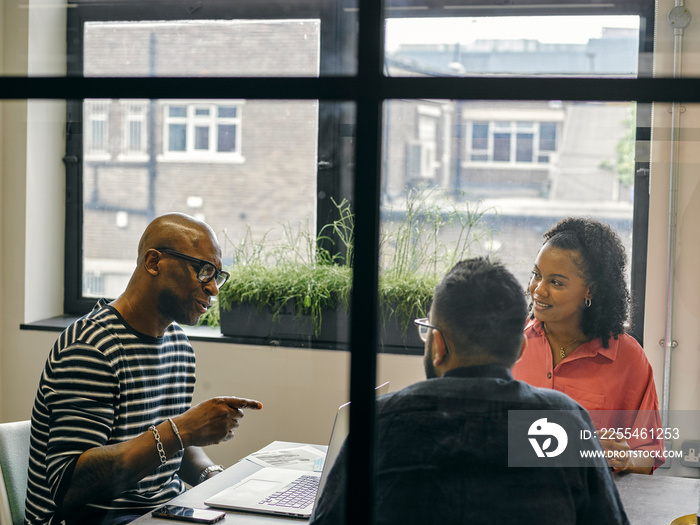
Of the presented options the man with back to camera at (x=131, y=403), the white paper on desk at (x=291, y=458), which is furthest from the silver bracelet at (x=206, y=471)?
the white paper on desk at (x=291, y=458)

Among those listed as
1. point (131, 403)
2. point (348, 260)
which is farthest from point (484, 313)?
point (131, 403)

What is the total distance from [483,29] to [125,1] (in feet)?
5.13

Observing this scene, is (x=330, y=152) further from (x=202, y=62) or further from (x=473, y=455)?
(x=473, y=455)

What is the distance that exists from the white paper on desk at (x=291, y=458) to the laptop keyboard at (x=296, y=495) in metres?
0.13

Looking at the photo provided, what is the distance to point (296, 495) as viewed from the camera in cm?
180

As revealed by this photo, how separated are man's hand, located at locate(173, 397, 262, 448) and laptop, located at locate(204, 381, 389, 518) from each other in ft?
0.50

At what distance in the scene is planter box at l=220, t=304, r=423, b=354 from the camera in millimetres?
2428

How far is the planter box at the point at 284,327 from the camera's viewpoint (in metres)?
2.43

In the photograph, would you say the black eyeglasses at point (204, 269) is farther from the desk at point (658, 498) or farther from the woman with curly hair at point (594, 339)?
the desk at point (658, 498)

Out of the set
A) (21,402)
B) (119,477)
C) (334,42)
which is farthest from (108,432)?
(334,42)

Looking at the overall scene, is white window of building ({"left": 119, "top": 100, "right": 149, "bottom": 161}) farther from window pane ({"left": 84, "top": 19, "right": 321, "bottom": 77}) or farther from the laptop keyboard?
the laptop keyboard

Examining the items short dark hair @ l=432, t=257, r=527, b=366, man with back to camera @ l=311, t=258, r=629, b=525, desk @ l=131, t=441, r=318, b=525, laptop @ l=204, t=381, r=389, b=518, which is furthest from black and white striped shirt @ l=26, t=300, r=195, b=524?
short dark hair @ l=432, t=257, r=527, b=366

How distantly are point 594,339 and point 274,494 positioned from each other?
94 cm

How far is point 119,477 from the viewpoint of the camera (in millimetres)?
1821
